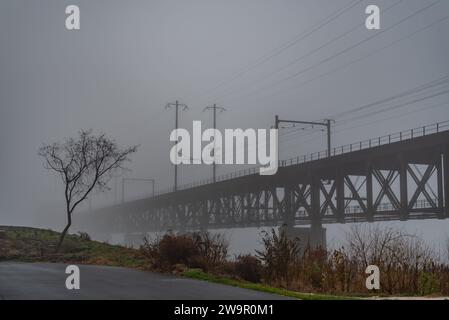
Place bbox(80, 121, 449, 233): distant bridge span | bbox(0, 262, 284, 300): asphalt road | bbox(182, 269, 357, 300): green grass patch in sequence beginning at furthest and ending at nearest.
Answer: bbox(80, 121, 449, 233): distant bridge span
bbox(182, 269, 357, 300): green grass patch
bbox(0, 262, 284, 300): asphalt road

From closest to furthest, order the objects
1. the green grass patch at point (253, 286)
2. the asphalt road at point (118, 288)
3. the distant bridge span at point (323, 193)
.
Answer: the asphalt road at point (118, 288) < the green grass patch at point (253, 286) < the distant bridge span at point (323, 193)

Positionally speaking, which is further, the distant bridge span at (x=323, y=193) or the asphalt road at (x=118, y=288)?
the distant bridge span at (x=323, y=193)

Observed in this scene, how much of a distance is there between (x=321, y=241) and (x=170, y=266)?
49.9 m

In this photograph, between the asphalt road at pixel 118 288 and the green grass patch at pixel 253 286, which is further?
the green grass patch at pixel 253 286

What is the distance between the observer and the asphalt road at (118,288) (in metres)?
15.9

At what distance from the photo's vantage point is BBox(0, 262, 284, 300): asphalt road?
1589 cm

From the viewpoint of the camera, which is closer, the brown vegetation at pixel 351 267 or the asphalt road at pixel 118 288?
the asphalt road at pixel 118 288

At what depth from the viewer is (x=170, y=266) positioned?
26047mm

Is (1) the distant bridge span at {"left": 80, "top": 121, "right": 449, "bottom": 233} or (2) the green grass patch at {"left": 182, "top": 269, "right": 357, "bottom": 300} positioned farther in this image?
(1) the distant bridge span at {"left": 80, "top": 121, "right": 449, "bottom": 233}

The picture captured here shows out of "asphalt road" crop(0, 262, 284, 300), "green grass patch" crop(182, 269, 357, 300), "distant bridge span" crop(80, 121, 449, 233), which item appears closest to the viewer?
"asphalt road" crop(0, 262, 284, 300)

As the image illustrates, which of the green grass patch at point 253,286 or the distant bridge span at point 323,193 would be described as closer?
the green grass patch at point 253,286


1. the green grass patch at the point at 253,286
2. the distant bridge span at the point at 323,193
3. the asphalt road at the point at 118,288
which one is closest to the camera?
the asphalt road at the point at 118,288

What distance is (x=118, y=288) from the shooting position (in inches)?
709

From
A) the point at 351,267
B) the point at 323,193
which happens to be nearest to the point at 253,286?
the point at 351,267
